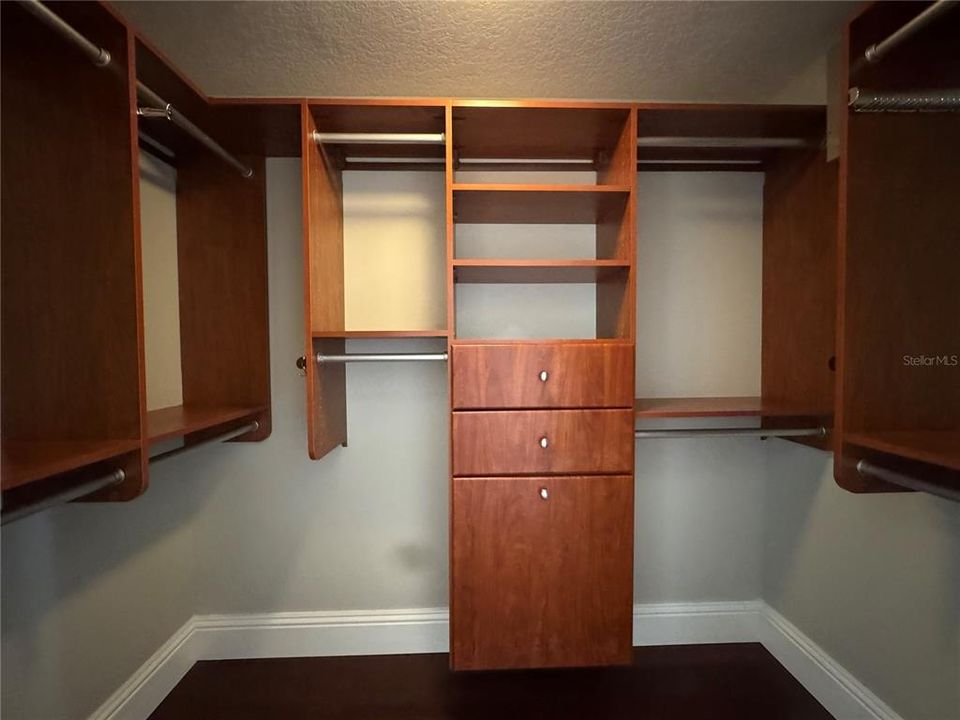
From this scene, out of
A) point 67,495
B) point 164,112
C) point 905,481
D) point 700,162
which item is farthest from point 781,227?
point 67,495

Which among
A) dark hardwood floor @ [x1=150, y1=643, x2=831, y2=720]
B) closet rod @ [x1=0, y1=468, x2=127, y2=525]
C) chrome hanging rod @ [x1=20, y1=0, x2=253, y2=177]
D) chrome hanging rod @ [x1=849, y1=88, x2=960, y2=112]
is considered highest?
chrome hanging rod @ [x1=20, y1=0, x2=253, y2=177]

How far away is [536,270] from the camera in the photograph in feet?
5.37

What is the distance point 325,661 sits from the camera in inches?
72.4

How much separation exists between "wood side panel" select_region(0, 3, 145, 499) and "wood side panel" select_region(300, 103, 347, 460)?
0.44 meters

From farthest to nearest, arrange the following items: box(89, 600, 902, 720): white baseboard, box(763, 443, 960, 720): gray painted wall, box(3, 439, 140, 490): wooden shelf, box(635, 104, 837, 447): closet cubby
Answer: box(89, 600, 902, 720): white baseboard, box(635, 104, 837, 447): closet cubby, box(763, 443, 960, 720): gray painted wall, box(3, 439, 140, 490): wooden shelf

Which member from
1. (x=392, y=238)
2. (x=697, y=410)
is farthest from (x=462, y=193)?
(x=697, y=410)

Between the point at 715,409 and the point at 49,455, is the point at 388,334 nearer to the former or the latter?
the point at 49,455

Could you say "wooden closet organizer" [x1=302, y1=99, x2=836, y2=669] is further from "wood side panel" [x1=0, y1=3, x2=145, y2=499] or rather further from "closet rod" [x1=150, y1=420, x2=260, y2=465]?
"wood side panel" [x1=0, y1=3, x2=145, y2=499]

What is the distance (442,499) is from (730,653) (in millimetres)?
1346

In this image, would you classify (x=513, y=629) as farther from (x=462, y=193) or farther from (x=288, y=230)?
(x=288, y=230)

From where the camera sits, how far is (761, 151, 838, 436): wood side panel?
151 cm

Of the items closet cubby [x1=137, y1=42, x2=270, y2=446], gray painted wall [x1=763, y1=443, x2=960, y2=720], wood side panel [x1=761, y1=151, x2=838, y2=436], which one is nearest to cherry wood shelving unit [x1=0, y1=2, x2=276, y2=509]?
closet cubby [x1=137, y1=42, x2=270, y2=446]

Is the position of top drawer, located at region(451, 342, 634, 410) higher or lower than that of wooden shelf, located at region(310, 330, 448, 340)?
lower

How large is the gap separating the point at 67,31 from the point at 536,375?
1303mm
